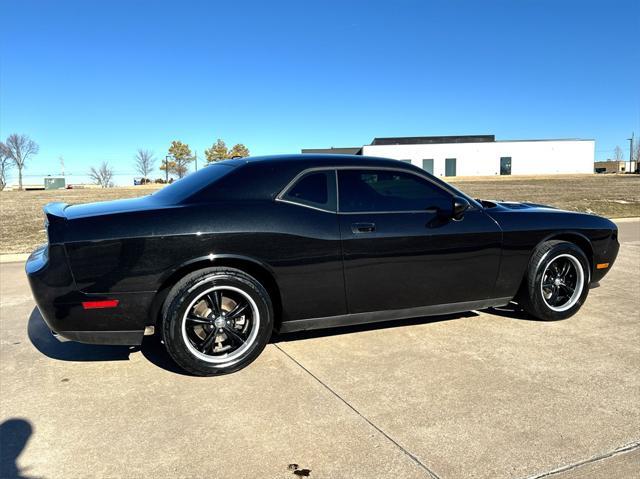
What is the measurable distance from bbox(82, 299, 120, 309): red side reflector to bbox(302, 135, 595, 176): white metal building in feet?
236

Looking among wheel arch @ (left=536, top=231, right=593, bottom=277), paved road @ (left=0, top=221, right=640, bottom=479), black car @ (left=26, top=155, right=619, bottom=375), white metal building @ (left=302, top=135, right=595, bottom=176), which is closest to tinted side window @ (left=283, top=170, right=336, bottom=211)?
black car @ (left=26, top=155, right=619, bottom=375)

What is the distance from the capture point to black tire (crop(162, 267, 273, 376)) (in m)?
3.18

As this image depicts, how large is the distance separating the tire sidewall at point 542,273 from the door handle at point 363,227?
1.68 metres

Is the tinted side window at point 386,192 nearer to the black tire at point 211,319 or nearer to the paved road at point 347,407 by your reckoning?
the black tire at point 211,319

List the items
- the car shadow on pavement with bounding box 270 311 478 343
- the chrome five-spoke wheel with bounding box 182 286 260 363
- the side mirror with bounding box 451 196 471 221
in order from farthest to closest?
1. the car shadow on pavement with bounding box 270 311 478 343
2. the side mirror with bounding box 451 196 471 221
3. the chrome five-spoke wheel with bounding box 182 286 260 363

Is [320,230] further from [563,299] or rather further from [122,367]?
[563,299]

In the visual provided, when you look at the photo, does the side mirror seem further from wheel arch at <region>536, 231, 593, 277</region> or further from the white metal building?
the white metal building

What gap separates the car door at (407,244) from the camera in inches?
143

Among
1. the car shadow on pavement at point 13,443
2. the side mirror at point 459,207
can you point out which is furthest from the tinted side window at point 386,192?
the car shadow on pavement at point 13,443

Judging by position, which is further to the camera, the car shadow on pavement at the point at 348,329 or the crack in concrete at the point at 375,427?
the car shadow on pavement at the point at 348,329

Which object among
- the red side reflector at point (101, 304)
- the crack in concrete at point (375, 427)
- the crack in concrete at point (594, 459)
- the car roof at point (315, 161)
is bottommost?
the crack in concrete at point (594, 459)

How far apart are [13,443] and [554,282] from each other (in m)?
4.31

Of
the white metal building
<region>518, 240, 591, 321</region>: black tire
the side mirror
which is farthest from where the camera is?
the white metal building

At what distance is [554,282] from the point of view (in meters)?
4.46
